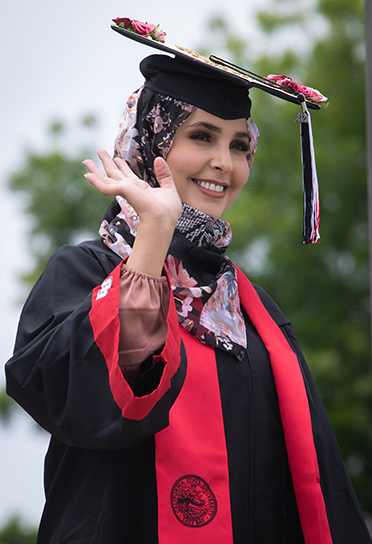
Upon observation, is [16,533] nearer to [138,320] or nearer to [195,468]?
[195,468]

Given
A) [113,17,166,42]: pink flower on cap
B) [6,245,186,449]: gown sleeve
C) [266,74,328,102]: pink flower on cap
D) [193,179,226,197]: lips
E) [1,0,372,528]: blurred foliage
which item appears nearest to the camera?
[6,245,186,449]: gown sleeve

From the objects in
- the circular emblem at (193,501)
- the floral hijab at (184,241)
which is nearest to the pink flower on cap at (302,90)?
the floral hijab at (184,241)

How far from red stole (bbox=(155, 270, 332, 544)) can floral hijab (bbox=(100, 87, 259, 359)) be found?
0.22 feet

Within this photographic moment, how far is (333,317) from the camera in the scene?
7133mm

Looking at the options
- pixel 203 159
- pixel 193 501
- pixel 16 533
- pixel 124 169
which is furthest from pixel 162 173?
pixel 16 533

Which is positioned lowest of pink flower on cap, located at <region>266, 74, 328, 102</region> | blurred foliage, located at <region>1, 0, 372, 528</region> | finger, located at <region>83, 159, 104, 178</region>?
finger, located at <region>83, 159, 104, 178</region>

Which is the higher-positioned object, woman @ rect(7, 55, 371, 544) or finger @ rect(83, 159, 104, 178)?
finger @ rect(83, 159, 104, 178)

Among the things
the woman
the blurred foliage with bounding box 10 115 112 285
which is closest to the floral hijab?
the woman

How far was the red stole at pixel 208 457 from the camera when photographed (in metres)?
1.21

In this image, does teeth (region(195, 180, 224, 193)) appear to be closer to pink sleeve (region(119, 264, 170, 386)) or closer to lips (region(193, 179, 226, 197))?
lips (region(193, 179, 226, 197))

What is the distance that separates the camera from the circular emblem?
1204 mm

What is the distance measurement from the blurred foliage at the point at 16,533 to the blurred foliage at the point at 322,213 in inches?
117

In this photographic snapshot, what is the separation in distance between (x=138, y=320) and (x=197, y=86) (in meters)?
0.65

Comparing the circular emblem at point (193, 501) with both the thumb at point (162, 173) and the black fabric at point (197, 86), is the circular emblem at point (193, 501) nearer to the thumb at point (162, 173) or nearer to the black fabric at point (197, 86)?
the thumb at point (162, 173)
